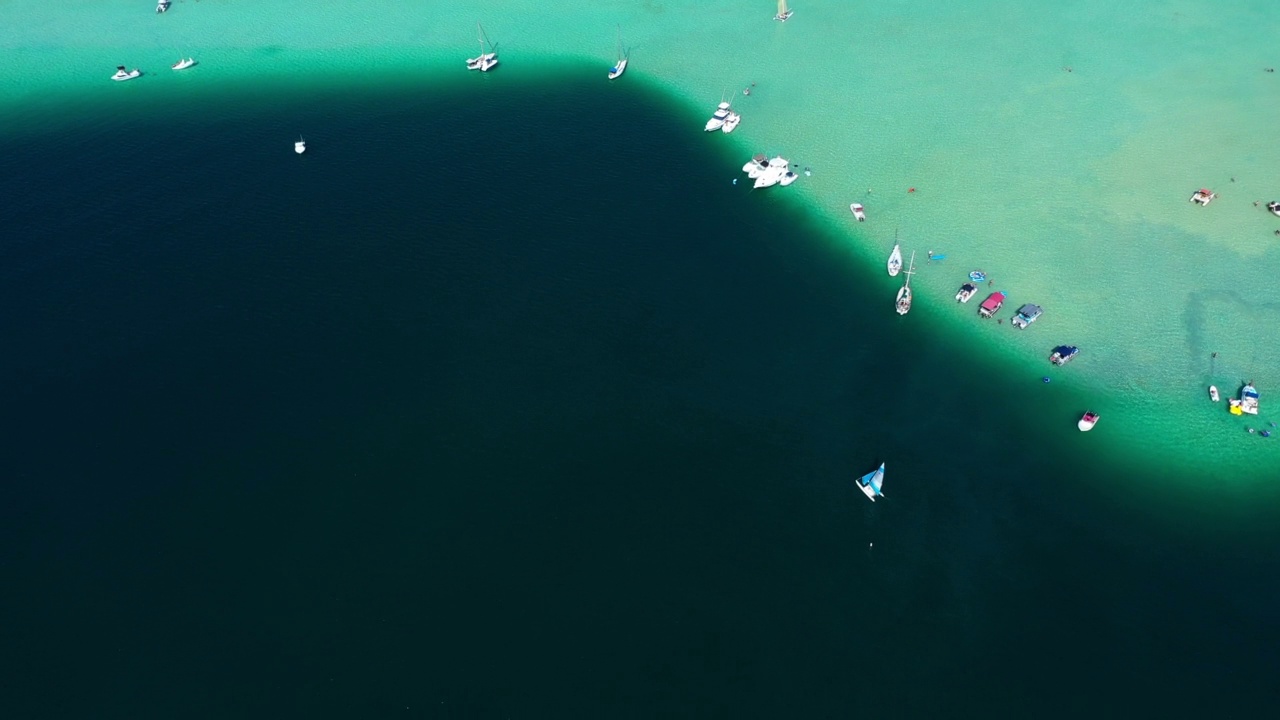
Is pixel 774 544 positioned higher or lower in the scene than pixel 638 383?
lower

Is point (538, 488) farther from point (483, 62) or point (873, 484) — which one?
point (483, 62)

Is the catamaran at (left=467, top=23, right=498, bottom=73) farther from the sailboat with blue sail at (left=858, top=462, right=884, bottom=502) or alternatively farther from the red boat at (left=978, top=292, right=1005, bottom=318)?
the sailboat with blue sail at (left=858, top=462, right=884, bottom=502)

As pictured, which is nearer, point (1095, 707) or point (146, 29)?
point (1095, 707)

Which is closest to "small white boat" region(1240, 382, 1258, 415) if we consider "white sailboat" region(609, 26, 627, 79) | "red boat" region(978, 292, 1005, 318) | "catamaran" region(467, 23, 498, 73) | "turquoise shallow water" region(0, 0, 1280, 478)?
"turquoise shallow water" region(0, 0, 1280, 478)

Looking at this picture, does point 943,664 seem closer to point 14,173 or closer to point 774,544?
point 774,544

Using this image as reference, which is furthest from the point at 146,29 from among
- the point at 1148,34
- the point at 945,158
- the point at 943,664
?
the point at 1148,34

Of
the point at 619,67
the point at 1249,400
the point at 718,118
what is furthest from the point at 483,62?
the point at 1249,400

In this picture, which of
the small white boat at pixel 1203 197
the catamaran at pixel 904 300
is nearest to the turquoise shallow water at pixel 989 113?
the small white boat at pixel 1203 197

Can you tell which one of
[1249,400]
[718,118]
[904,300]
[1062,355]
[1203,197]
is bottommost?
[1249,400]
